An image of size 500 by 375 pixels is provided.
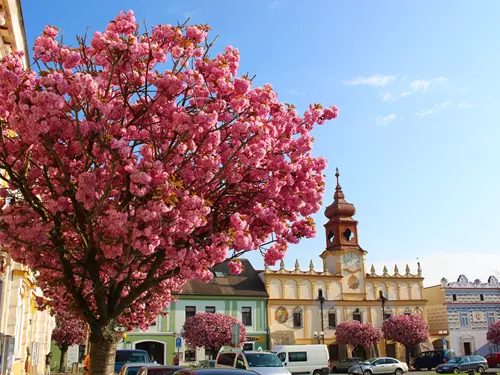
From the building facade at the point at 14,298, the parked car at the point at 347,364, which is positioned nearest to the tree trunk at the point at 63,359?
the building facade at the point at 14,298

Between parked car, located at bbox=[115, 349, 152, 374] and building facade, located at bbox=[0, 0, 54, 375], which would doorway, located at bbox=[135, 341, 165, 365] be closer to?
building facade, located at bbox=[0, 0, 54, 375]

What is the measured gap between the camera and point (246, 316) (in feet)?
156

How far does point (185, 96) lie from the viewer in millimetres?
9906

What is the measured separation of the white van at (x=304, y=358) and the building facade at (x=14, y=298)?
Answer: 14023 mm

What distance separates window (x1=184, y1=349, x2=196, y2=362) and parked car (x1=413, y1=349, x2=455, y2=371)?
18.7 m

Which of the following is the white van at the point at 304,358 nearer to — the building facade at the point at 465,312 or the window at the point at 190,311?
the window at the point at 190,311

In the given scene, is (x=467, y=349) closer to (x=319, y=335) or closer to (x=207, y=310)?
(x=319, y=335)

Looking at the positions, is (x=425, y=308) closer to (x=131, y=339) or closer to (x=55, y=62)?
(x=131, y=339)

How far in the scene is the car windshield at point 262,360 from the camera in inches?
769

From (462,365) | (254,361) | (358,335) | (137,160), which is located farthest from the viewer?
(358,335)

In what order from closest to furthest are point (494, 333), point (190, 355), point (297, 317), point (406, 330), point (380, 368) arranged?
point (380, 368), point (190, 355), point (406, 330), point (297, 317), point (494, 333)

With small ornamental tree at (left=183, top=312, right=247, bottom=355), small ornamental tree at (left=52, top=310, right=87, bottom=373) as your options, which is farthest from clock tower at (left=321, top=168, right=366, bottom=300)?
small ornamental tree at (left=52, top=310, right=87, bottom=373)

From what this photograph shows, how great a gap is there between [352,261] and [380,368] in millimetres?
17793

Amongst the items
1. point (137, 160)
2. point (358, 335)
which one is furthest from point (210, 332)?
point (137, 160)
